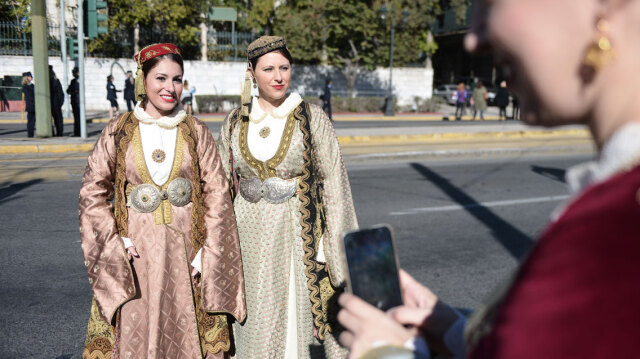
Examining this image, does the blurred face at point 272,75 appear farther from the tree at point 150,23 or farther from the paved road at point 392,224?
the tree at point 150,23

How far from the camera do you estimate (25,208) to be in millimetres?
7477

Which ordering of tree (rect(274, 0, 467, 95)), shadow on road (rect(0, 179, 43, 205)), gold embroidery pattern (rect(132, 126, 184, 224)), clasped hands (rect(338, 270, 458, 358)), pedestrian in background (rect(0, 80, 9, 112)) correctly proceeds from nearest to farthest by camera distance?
clasped hands (rect(338, 270, 458, 358)) → gold embroidery pattern (rect(132, 126, 184, 224)) → shadow on road (rect(0, 179, 43, 205)) → pedestrian in background (rect(0, 80, 9, 112)) → tree (rect(274, 0, 467, 95))

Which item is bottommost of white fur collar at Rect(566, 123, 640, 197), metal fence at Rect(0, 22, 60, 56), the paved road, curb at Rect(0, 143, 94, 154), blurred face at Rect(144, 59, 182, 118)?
the paved road

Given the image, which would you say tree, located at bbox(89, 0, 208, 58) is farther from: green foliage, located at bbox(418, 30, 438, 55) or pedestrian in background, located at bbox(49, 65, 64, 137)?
green foliage, located at bbox(418, 30, 438, 55)

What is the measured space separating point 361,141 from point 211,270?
12.8m

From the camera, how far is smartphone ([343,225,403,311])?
4.31ft

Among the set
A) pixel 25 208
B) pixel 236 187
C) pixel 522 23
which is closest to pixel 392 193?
pixel 25 208

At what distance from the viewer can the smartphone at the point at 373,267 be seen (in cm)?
131

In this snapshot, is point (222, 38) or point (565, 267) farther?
point (222, 38)

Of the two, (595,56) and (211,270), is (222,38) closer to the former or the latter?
(211,270)

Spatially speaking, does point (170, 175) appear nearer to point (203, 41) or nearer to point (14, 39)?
point (14, 39)

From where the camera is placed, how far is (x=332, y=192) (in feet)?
10.8

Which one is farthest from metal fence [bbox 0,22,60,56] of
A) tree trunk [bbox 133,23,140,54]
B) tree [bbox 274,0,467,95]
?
tree [bbox 274,0,467,95]

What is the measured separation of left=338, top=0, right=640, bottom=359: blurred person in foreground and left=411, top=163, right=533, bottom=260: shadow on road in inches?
180
